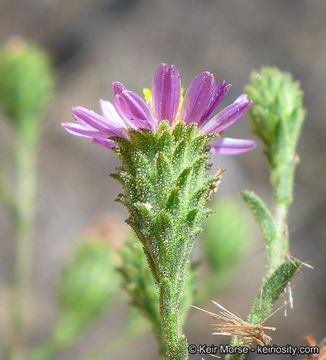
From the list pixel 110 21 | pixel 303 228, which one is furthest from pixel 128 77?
pixel 303 228

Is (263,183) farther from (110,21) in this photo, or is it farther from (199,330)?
(110,21)

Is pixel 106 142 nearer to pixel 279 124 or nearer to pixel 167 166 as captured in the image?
pixel 167 166

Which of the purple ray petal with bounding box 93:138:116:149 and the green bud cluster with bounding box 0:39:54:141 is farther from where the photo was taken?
the green bud cluster with bounding box 0:39:54:141

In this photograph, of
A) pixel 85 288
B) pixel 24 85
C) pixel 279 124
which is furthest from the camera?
pixel 24 85

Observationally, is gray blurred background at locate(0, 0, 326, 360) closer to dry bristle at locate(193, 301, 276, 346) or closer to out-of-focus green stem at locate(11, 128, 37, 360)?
out-of-focus green stem at locate(11, 128, 37, 360)

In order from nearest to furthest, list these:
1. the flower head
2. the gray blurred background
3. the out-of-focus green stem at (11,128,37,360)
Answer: the flower head → the out-of-focus green stem at (11,128,37,360) → the gray blurred background

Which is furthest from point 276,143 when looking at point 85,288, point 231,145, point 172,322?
point 85,288

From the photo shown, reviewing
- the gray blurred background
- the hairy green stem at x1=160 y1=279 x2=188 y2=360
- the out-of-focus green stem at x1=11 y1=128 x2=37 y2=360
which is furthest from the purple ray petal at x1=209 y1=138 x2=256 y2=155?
the gray blurred background

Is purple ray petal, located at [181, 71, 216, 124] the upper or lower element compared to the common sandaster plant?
upper
